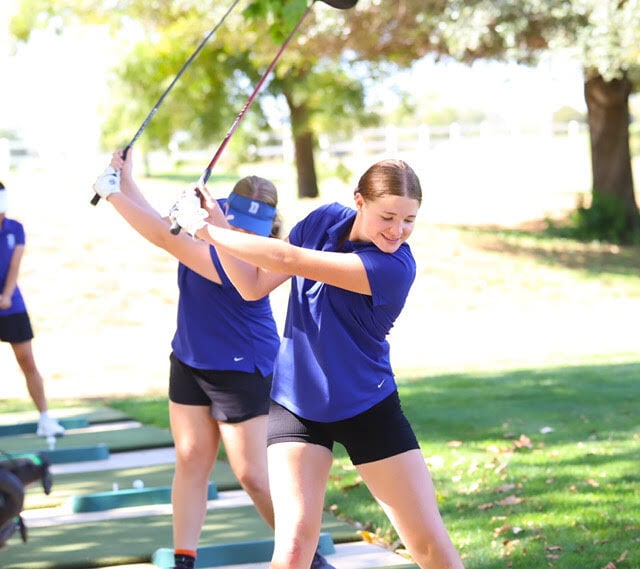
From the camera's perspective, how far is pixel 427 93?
3051 inches

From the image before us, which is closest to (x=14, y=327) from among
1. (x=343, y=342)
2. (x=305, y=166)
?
(x=343, y=342)

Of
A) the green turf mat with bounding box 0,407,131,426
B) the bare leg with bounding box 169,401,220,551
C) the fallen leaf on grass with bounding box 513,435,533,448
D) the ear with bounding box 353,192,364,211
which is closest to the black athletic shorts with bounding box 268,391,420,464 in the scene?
the ear with bounding box 353,192,364,211

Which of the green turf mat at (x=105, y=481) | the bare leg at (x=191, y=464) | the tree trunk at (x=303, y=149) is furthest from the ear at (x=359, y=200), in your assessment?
the tree trunk at (x=303, y=149)

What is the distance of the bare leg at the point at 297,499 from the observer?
3.80 meters

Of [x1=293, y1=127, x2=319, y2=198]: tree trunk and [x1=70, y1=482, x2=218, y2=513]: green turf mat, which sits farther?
[x1=293, y1=127, x2=319, y2=198]: tree trunk

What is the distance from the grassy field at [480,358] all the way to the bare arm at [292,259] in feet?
6.64

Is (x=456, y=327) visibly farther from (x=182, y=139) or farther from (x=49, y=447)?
(x=182, y=139)

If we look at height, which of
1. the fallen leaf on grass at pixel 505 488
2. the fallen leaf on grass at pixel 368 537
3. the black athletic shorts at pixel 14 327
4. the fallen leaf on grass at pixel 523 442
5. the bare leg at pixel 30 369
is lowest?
the fallen leaf on grass at pixel 523 442

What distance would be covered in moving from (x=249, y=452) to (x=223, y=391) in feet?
0.90

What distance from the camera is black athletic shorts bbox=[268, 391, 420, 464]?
12.7ft

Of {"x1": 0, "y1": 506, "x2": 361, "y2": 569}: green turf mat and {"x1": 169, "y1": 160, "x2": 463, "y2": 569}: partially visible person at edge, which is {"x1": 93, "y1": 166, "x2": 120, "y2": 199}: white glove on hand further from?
{"x1": 0, "y1": 506, "x2": 361, "y2": 569}: green turf mat

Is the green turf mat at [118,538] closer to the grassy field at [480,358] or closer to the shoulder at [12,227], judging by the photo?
the grassy field at [480,358]

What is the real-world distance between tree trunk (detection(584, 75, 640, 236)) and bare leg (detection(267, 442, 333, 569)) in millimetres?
21133

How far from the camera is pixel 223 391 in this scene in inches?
190
